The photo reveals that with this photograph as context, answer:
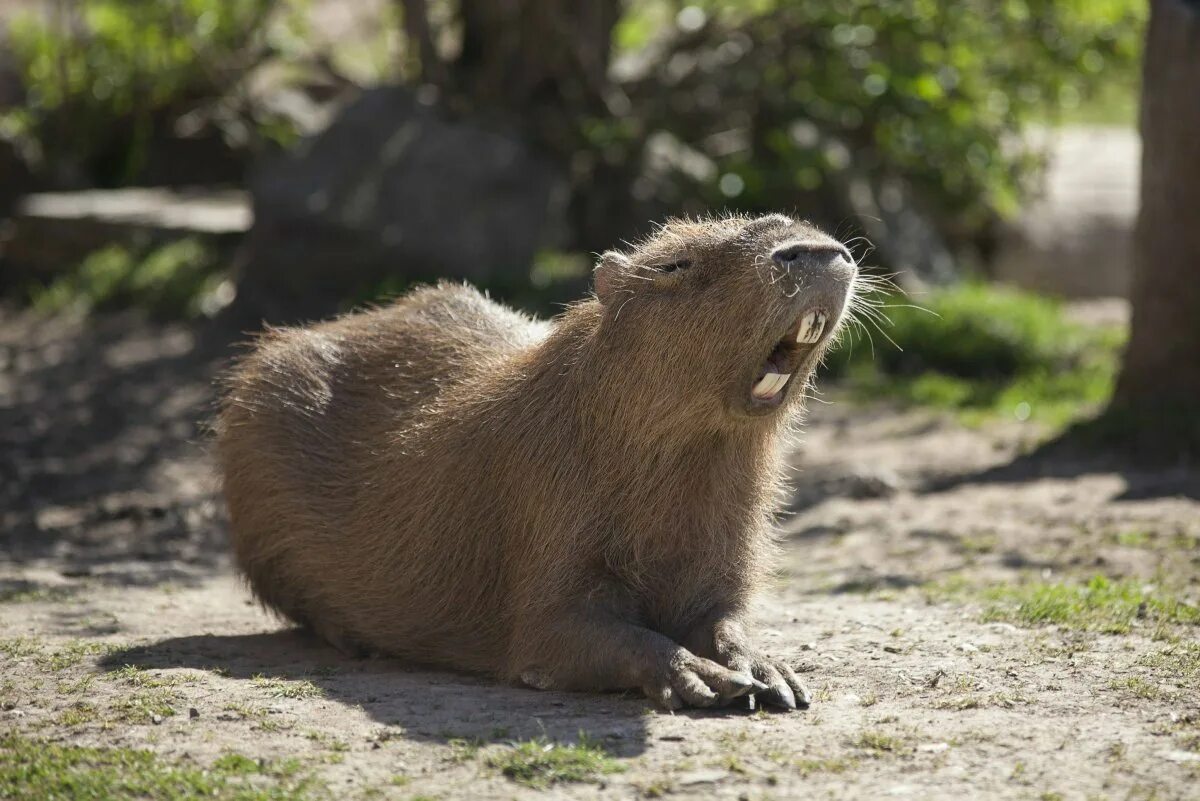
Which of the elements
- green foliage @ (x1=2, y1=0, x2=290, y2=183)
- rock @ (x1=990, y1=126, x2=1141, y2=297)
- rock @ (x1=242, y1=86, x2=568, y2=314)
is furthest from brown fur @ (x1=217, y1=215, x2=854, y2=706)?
rock @ (x1=990, y1=126, x2=1141, y2=297)

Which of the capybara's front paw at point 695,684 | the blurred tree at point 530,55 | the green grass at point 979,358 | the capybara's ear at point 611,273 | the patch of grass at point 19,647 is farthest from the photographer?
the blurred tree at point 530,55

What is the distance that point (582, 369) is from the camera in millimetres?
4375

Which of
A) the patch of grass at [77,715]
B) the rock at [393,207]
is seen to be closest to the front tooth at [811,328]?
the patch of grass at [77,715]

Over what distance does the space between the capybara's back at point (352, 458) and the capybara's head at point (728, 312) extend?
748mm

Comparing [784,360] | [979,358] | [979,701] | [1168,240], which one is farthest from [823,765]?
[979,358]

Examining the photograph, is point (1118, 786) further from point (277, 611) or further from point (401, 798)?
point (277, 611)

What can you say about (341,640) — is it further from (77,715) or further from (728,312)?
(728,312)

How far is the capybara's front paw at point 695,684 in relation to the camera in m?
3.85

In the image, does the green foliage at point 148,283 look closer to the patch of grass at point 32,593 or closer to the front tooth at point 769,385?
the patch of grass at point 32,593

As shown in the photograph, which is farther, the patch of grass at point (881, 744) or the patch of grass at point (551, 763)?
the patch of grass at point (881, 744)

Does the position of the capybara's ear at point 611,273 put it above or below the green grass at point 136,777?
above

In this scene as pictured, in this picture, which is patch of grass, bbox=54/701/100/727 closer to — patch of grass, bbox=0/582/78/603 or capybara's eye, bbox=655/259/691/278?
patch of grass, bbox=0/582/78/603

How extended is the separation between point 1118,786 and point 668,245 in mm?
1856

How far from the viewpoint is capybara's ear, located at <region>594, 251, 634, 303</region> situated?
4336 millimetres
